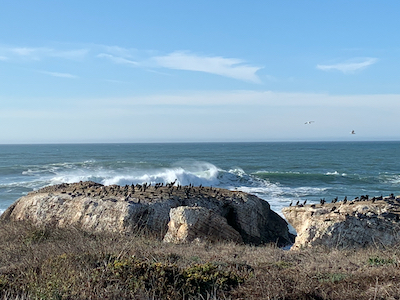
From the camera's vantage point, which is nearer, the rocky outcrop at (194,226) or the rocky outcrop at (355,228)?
the rocky outcrop at (355,228)

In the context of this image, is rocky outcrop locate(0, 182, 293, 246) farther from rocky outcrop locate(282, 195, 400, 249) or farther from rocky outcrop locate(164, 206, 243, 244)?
rocky outcrop locate(282, 195, 400, 249)

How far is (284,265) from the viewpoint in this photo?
7.35m

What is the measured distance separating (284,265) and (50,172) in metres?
52.0

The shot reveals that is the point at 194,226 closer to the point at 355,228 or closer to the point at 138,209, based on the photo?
the point at 138,209

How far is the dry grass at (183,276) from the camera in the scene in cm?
549

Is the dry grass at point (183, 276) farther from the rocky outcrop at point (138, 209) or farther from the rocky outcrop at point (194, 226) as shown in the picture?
the rocky outcrop at point (138, 209)

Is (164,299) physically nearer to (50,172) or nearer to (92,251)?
(92,251)

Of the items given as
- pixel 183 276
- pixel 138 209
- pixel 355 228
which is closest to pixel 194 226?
pixel 138 209

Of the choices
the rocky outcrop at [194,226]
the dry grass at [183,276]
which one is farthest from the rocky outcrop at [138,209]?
the dry grass at [183,276]

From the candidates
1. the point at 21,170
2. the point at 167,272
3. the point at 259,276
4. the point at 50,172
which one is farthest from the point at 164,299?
the point at 21,170

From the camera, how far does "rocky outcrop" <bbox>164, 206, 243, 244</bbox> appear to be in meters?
11.1

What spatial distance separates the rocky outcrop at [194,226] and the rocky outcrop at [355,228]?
2.37 m

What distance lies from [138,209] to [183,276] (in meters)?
6.24

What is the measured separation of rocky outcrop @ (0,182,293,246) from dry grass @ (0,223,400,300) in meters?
3.87
